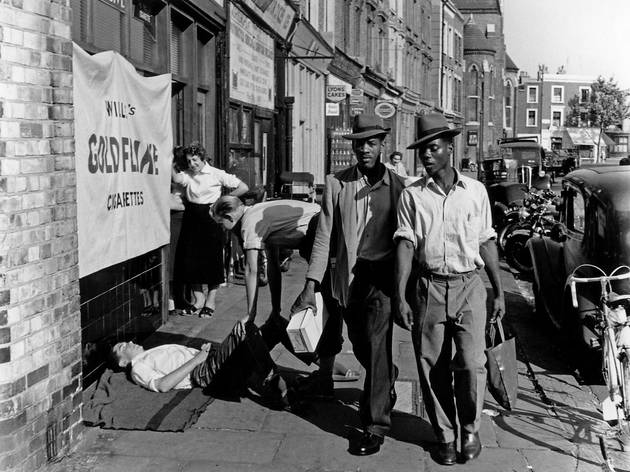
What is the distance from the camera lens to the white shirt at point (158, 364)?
641 centimetres

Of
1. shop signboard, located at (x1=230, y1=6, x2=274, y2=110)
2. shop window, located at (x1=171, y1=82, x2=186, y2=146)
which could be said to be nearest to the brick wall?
shop window, located at (x1=171, y1=82, x2=186, y2=146)

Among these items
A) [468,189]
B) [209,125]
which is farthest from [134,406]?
[209,125]

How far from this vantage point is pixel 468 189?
5.14 meters

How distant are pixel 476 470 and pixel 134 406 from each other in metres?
2.45

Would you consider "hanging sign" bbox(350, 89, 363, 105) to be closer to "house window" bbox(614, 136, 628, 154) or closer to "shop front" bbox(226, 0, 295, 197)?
"shop front" bbox(226, 0, 295, 197)

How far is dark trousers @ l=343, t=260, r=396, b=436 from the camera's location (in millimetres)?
5328

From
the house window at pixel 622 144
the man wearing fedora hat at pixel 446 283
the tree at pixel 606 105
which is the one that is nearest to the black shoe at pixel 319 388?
the man wearing fedora hat at pixel 446 283

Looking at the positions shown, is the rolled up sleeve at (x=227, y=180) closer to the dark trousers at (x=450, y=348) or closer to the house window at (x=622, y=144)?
the dark trousers at (x=450, y=348)

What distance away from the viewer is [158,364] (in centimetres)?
657

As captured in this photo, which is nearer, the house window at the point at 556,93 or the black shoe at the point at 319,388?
the black shoe at the point at 319,388

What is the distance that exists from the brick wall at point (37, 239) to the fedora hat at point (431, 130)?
2133 millimetres

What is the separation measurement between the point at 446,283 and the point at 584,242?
10.1 ft

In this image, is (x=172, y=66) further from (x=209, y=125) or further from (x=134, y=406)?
(x=134, y=406)

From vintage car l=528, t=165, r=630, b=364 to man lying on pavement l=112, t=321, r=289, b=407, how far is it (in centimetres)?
248
